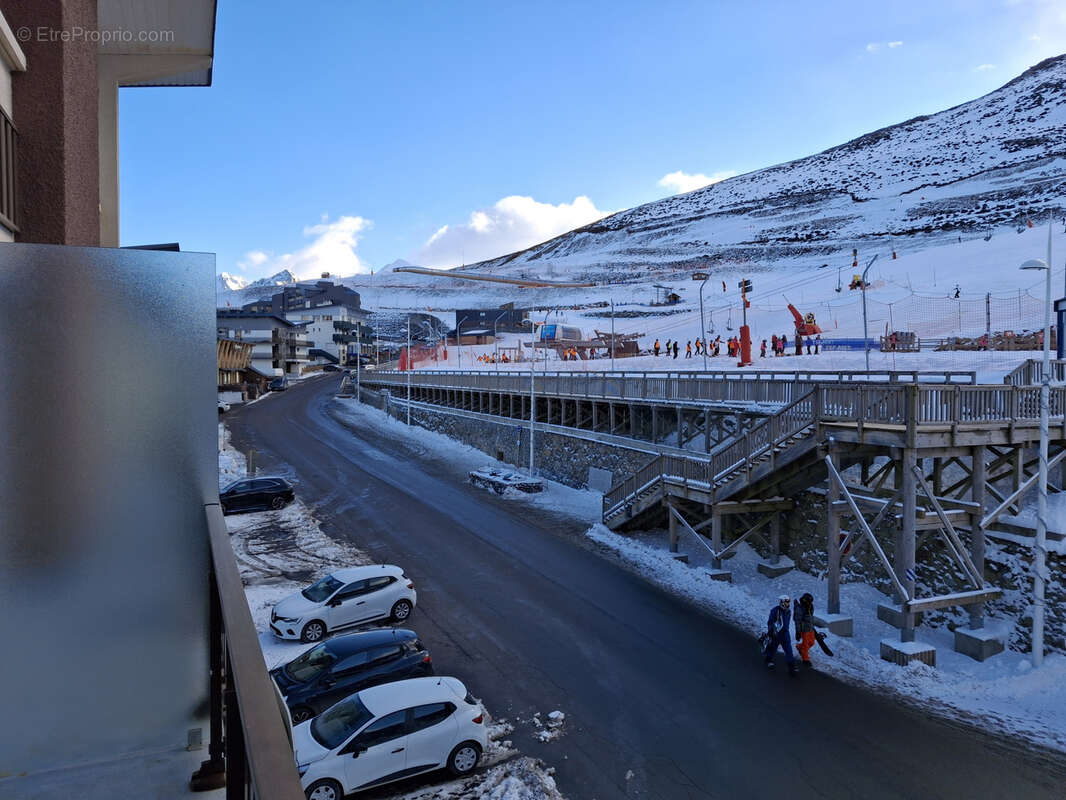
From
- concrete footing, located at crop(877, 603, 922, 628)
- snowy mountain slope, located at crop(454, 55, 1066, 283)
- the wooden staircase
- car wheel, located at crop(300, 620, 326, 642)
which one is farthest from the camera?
snowy mountain slope, located at crop(454, 55, 1066, 283)

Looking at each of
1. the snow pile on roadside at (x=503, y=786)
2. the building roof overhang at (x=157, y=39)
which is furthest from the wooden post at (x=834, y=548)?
the building roof overhang at (x=157, y=39)

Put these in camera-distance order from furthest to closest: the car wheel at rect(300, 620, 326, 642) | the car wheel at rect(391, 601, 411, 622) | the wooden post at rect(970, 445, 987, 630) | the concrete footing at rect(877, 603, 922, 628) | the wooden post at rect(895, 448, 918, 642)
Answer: the car wheel at rect(391, 601, 411, 622) < the car wheel at rect(300, 620, 326, 642) < the concrete footing at rect(877, 603, 922, 628) < the wooden post at rect(970, 445, 987, 630) < the wooden post at rect(895, 448, 918, 642)

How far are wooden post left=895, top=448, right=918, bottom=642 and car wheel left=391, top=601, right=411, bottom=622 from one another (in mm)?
11224

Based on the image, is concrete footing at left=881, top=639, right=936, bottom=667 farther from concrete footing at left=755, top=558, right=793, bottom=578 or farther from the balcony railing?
the balcony railing

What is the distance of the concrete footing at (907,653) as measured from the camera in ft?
47.4

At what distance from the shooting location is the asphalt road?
35.3 feet

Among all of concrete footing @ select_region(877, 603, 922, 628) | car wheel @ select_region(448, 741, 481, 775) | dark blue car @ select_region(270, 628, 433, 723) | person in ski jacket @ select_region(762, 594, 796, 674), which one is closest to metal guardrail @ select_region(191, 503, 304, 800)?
car wheel @ select_region(448, 741, 481, 775)

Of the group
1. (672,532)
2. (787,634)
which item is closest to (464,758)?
(787,634)

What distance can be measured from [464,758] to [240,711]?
10.1m

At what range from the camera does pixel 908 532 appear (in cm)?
1502

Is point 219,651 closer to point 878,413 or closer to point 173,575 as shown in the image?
point 173,575

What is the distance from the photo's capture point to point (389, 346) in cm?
13300

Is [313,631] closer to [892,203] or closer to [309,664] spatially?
[309,664]

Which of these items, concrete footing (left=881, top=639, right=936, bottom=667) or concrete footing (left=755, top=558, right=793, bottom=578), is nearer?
concrete footing (left=881, top=639, right=936, bottom=667)
